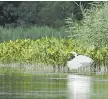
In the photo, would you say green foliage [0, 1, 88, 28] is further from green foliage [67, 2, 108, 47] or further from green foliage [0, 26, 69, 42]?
green foliage [67, 2, 108, 47]

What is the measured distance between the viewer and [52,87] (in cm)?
1948

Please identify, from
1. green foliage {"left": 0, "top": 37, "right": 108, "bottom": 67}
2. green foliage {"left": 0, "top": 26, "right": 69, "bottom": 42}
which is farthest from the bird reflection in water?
green foliage {"left": 0, "top": 26, "right": 69, "bottom": 42}

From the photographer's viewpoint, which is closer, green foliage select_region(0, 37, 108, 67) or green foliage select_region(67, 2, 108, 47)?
green foliage select_region(0, 37, 108, 67)

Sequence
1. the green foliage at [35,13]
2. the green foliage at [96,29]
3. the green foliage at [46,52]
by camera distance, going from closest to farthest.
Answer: the green foliage at [46,52], the green foliage at [96,29], the green foliage at [35,13]

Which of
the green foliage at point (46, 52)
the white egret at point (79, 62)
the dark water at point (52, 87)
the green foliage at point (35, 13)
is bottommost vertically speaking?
the dark water at point (52, 87)

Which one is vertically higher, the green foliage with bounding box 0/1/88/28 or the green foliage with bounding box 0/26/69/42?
the green foliage with bounding box 0/1/88/28

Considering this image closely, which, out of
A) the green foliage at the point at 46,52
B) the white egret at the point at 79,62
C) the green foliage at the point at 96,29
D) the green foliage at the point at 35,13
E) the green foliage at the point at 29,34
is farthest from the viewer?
the green foliage at the point at 35,13

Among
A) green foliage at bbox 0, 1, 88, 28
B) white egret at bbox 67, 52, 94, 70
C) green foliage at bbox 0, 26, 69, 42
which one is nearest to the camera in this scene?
white egret at bbox 67, 52, 94, 70

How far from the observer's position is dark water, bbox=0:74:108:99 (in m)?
17.1

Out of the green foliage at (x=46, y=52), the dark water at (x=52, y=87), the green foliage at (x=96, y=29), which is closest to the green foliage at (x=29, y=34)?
the green foliage at (x=46, y=52)

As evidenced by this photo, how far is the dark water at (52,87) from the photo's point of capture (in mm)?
17078

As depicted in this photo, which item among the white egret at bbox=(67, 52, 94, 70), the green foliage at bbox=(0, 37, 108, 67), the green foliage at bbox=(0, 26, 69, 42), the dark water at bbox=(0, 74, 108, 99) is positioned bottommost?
the dark water at bbox=(0, 74, 108, 99)

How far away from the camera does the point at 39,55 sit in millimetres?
27969

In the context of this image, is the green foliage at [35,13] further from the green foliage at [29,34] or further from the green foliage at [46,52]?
the green foliage at [46,52]
